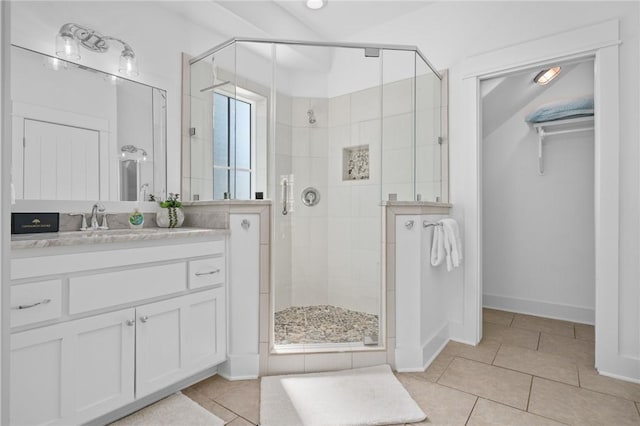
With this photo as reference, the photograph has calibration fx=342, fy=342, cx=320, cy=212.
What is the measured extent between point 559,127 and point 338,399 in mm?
2976

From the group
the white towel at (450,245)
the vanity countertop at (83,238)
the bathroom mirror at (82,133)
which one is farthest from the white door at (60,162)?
the white towel at (450,245)

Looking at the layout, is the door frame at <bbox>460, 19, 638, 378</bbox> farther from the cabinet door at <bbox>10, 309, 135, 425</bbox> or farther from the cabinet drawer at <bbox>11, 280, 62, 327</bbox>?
Answer: the cabinet drawer at <bbox>11, 280, 62, 327</bbox>

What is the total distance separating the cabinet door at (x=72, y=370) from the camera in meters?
1.30

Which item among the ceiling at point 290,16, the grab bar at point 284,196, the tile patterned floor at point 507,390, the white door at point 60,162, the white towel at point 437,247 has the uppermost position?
the ceiling at point 290,16

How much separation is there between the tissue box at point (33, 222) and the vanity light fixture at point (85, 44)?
3.08 ft

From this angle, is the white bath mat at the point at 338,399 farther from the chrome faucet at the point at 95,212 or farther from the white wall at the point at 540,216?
the white wall at the point at 540,216

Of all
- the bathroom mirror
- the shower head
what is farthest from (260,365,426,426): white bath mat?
the shower head

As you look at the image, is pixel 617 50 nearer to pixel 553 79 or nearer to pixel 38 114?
pixel 553 79

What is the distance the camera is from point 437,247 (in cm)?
236

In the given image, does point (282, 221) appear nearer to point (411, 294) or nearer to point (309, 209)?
point (309, 209)

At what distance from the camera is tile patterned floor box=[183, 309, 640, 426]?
1.71 metres

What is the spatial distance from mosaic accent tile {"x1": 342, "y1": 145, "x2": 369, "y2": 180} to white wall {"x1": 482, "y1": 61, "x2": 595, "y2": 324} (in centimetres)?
166

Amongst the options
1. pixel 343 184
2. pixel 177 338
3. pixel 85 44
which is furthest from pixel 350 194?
pixel 85 44

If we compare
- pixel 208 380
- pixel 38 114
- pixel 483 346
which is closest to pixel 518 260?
pixel 483 346
